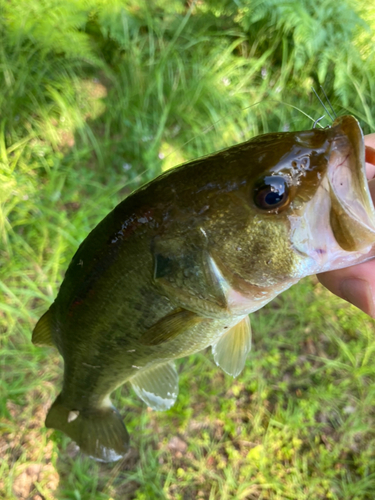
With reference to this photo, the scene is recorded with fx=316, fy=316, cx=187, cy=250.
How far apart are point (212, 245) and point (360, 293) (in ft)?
1.97

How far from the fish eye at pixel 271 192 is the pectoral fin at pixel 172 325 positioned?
44cm

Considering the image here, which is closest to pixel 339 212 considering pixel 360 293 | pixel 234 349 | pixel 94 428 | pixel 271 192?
pixel 271 192

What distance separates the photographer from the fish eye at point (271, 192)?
0.88m

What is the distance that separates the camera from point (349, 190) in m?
0.82

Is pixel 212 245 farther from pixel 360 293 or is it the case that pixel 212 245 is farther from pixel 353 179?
pixel 360 293

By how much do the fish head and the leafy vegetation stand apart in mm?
1486

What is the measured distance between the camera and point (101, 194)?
8.70ft

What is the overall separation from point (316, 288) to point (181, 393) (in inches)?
58.5

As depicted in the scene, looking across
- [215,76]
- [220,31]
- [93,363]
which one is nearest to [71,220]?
[93,363]

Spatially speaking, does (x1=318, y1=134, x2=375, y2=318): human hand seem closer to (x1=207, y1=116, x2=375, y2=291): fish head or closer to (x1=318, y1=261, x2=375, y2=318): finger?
(x1=318, y1=261, x2=375, y2=318): finger

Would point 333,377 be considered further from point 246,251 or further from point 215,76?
point 215,76

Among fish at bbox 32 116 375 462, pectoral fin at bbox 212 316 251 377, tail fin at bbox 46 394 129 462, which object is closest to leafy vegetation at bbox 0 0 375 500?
tail fin at bbox 46 394 129 462

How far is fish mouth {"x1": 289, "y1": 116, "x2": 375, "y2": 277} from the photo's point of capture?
0.81 m

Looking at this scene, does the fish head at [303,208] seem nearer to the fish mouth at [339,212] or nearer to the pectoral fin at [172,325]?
the fish mouth at [339,212]
